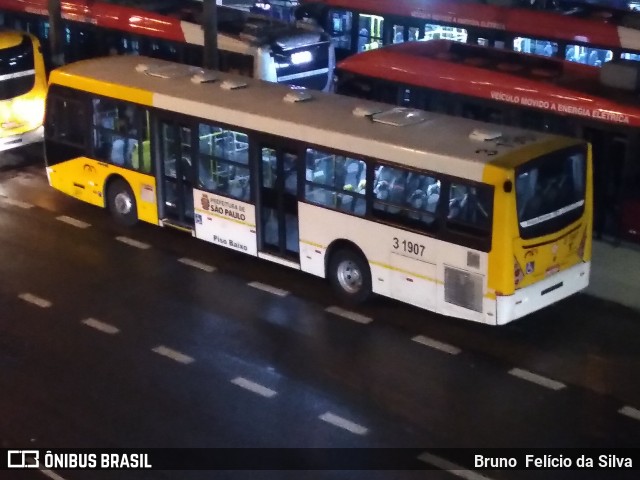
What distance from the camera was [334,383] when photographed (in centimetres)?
1180

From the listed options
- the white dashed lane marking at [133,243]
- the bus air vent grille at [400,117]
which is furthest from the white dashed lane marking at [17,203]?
the bus air vent grille at [400,117]


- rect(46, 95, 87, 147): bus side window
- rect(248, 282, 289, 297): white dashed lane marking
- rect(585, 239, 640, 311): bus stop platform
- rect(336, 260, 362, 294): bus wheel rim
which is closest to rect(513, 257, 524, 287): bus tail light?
rect(336, 260, 362, 294): bus wheel rim

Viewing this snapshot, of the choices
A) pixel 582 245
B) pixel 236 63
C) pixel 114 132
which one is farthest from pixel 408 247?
pixel 236 63

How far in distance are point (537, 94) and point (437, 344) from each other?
188 inches

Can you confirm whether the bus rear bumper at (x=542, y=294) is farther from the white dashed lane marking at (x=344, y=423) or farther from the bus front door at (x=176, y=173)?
the bus front door at (x=176, y=173)

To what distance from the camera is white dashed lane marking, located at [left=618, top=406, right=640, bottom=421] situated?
Answer: 11109mm

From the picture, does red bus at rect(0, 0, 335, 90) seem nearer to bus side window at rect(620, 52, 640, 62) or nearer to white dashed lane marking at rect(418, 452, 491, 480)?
bus side window at rect(620, 52, 640, 62)

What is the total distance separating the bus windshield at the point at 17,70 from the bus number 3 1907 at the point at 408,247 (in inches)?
391

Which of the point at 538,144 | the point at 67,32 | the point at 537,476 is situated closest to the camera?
the point at 537,476

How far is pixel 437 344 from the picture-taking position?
12828mm

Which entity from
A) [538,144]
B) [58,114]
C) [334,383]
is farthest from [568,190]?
[58,114]

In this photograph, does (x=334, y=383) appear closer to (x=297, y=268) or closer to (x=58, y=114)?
(x=297, y=268)

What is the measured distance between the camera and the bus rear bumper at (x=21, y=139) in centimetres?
2023

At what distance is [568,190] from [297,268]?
3.69m
